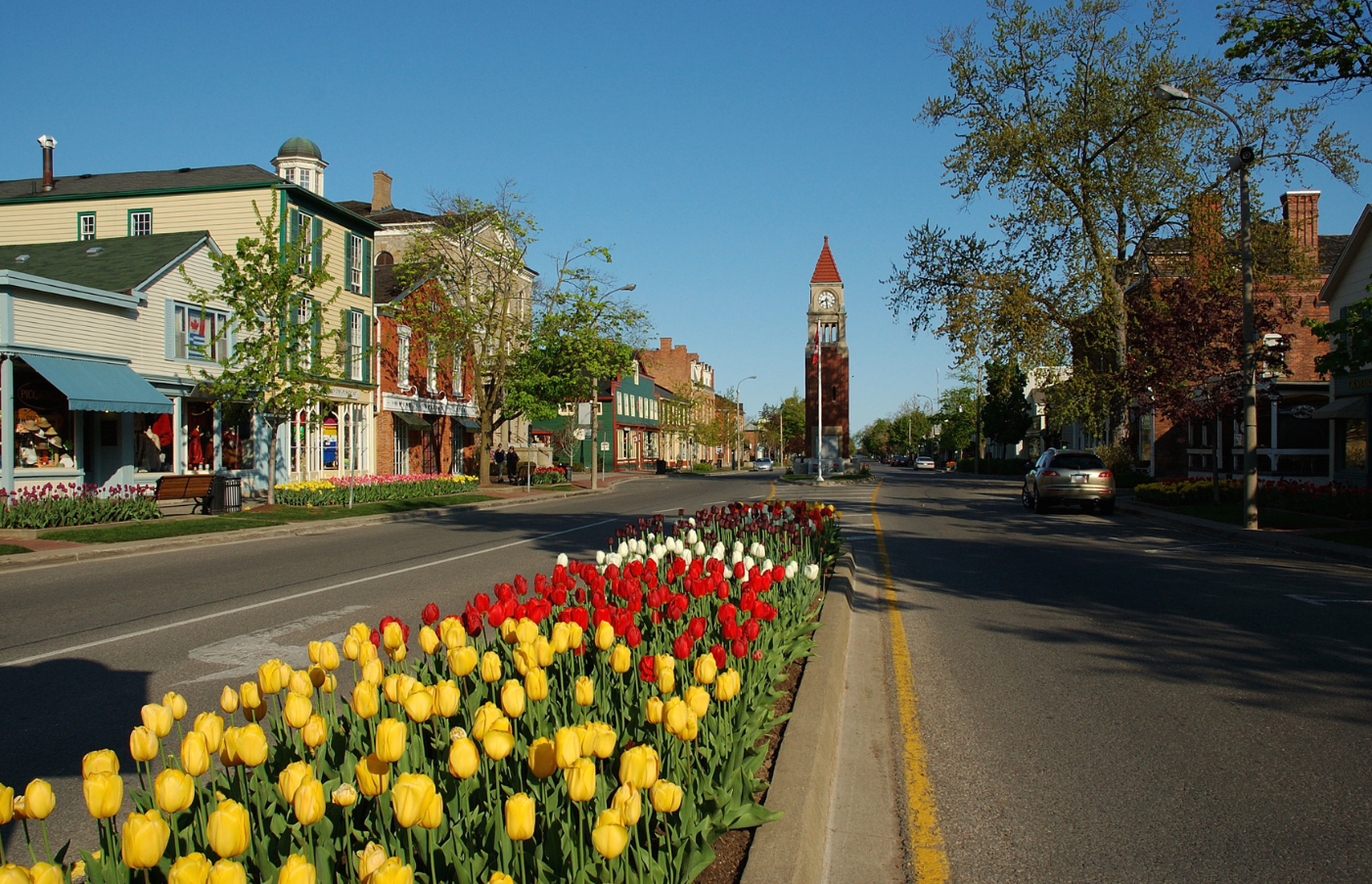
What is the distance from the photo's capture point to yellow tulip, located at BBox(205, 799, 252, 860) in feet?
6.48

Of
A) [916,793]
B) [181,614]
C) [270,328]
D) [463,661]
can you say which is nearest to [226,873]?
[463,661]

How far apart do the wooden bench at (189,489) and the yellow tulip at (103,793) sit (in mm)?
20492

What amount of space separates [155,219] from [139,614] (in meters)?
25.1

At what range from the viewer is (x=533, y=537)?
16.4m

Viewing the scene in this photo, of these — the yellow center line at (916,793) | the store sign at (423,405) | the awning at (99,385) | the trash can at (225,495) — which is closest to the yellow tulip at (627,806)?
the yellow center line at (916,793)

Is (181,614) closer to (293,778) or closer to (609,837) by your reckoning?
(293,778)

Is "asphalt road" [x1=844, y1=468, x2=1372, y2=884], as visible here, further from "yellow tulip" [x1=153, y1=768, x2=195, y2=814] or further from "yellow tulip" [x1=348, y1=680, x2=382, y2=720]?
"yellow tulip" [x1=153, y1=768, x2=195, y2=814]

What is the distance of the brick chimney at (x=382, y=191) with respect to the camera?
1758 inches

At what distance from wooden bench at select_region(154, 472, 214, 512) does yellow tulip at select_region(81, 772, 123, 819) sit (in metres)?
20.5

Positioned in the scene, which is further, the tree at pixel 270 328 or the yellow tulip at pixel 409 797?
the tree at pixel 270 328

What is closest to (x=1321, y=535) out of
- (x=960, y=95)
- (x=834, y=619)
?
(x=834, y=619)

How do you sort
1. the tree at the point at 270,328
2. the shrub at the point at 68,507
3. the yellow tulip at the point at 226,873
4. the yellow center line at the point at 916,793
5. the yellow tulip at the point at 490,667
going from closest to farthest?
the yellow tulip at the point at 226,873 → the yellow tulip at the point at 490,667 → the yellow center line at the point at 916,793 → the shrub at the point at 68,507 → the tree at the point at 270,328

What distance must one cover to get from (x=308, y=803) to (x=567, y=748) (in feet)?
2.03

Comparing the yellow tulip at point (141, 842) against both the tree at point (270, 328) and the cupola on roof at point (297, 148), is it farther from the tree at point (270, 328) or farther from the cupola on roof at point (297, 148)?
the cupola on roof at point (297, 148)
